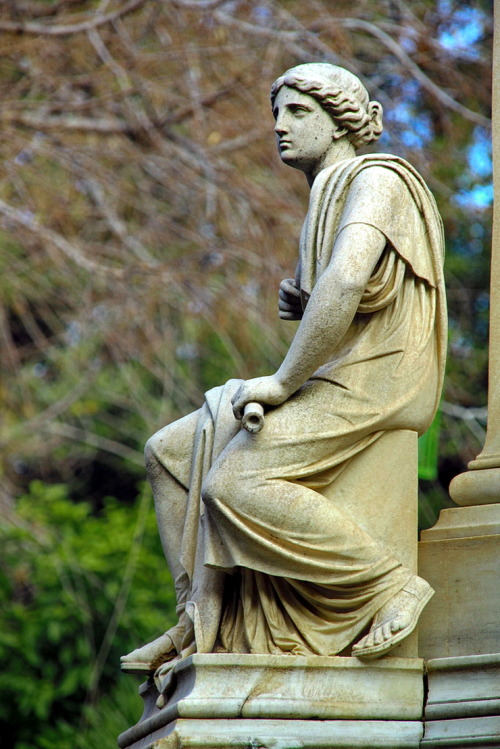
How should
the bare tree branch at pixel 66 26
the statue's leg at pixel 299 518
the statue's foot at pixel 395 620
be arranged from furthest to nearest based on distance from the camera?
the bare tree branch at pixel 66 26, the statue's leg at pixel 299 518, the statue's foot at pixel 395 620

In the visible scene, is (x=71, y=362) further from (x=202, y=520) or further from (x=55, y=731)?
(x=202, y=520)

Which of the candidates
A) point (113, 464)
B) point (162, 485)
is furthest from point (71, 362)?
point (162, 485)

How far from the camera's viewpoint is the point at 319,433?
5.26m

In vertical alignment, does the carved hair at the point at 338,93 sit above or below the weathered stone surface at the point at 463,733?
above

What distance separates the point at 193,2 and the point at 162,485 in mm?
5935

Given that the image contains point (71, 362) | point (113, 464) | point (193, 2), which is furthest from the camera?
point (113, 464)

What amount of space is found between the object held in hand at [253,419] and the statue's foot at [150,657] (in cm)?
87

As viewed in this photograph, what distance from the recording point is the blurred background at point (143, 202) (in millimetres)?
11008

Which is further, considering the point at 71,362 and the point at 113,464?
the point at 113,464

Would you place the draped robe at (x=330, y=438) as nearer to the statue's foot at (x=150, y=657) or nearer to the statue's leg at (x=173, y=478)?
the statue's leg at (x=173, y=478)

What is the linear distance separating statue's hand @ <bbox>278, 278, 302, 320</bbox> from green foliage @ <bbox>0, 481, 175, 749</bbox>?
6867 mm

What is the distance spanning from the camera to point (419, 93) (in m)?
13.7

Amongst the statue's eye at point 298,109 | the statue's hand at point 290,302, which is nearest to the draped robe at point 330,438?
the statue's eye at point 298,109

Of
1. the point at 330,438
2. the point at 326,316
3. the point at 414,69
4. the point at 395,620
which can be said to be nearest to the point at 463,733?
the point at 395,620
